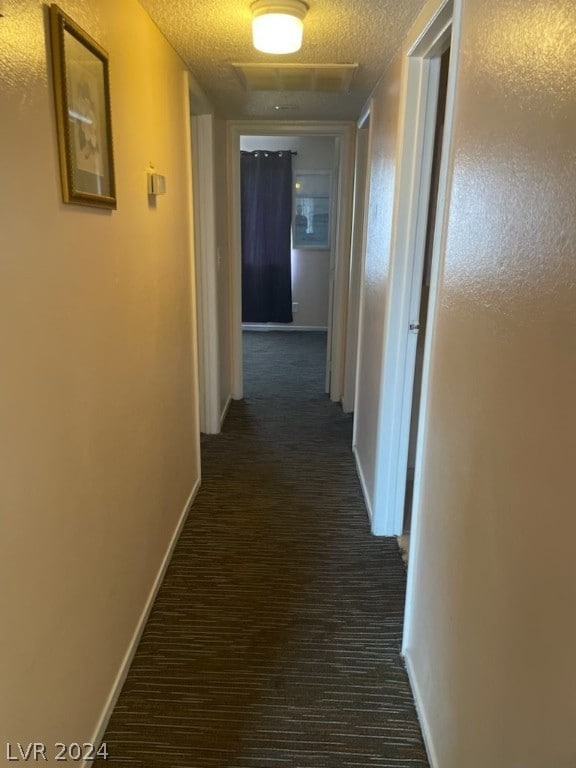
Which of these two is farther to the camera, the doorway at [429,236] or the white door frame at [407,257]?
the doorway at [429,236]

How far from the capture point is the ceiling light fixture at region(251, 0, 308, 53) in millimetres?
1808

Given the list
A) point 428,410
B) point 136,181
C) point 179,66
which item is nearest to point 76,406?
→ point 136,181

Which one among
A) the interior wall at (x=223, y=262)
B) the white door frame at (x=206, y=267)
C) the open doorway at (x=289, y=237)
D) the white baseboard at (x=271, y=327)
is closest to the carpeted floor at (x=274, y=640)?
the white door frame at (x=206, y=267)

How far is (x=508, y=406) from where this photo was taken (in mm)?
1015

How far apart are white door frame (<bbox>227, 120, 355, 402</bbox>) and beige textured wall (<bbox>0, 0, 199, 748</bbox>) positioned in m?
1.73

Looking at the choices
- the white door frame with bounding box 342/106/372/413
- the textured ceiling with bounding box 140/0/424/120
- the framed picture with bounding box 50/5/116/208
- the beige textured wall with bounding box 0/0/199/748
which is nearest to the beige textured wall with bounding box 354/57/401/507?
the textured ceiling with bounding box 140/0/424/120

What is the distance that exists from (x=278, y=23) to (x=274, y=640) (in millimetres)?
2117

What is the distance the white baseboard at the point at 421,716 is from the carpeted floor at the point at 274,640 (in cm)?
3

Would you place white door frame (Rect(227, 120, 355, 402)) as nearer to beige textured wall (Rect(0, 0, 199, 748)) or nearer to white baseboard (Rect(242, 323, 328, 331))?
beige textured wall (Rect(0, 0, 199, 748))

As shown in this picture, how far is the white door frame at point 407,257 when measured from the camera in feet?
6.25

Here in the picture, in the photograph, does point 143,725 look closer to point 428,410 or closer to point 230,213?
point 428,410

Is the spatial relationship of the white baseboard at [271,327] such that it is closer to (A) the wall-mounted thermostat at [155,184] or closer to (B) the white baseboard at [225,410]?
(B) the white baseboard at [225,410]

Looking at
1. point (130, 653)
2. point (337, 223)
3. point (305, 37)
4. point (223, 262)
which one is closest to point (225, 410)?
point (223, 262)

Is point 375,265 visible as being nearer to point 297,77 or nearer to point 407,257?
point 407,257
